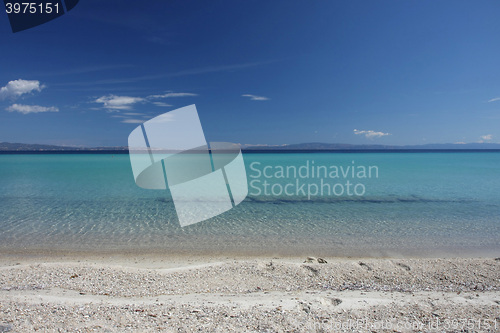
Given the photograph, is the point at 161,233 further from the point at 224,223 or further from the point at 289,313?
the point at 289,313

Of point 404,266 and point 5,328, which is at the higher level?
point 5,328

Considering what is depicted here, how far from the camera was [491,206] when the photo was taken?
13547mm

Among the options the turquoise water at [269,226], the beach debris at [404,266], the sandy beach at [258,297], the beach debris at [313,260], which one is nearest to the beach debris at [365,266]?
the sandy beach at [258,297]

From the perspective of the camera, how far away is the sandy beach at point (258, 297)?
363cm

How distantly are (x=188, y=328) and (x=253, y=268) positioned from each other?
2.46 m

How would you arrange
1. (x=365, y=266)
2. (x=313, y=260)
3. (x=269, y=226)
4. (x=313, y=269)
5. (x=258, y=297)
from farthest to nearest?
(x=269, y=226) < (x=313, y=260) < (x=365, y=266) < (x=313, y=269) < (x=258, y=297)

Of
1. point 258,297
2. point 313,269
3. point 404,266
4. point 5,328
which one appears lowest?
A: point 404,266

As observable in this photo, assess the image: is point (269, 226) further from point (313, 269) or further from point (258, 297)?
point (258, 297)

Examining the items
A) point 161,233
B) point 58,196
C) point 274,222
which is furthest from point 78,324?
point 58,196

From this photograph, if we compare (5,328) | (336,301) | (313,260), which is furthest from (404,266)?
(5,328)

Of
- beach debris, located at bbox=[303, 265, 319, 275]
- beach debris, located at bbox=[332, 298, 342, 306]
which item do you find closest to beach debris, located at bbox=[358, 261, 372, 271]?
beach debris, located at bbox=[303, 265, 319, 275]

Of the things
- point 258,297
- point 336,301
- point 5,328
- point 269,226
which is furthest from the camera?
point 269,226

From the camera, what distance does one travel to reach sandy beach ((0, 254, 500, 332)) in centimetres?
363

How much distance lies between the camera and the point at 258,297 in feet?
14.9
